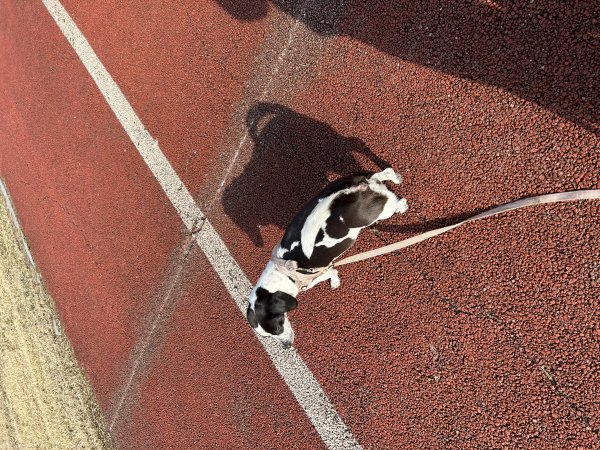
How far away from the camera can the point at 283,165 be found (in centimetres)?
402

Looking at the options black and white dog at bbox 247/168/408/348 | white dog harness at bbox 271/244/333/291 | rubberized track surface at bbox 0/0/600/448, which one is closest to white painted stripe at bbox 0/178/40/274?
rubberized track surface at bbox 0/0/600/448

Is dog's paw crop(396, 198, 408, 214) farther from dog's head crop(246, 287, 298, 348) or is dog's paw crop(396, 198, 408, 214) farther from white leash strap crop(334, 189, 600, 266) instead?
dog's head crop(246, 287, 298, 348)

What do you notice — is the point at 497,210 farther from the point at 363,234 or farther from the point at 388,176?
the point at 363,234

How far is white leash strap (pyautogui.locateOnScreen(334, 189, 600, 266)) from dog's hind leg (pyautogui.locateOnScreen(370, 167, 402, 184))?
447mm

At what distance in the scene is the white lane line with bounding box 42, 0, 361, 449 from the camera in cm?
375

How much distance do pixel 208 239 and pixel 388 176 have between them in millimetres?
2021

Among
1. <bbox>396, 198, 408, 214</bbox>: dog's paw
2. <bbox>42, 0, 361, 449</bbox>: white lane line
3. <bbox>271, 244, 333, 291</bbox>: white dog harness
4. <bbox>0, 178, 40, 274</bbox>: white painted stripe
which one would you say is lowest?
<bbox>0, 178, 40, 274</bbox>: white painted stripe

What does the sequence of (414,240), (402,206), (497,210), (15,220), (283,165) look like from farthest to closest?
1. (15,220)
2. (283,165)
3. (402,206)
4. (414,240)
5. (497,210)

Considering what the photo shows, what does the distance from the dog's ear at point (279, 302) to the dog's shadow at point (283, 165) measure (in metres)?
0.85

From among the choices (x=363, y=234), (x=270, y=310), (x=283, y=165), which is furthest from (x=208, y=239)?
(x=363, y=234)

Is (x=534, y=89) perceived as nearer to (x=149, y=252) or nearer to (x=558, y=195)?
(x=558, y=195)

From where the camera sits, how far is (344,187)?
3121 millimetres

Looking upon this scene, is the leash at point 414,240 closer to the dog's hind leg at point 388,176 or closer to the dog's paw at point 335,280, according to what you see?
the dog's paw at point 335,280

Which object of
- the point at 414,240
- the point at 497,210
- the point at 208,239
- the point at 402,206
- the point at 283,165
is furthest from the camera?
the point at 208,239
